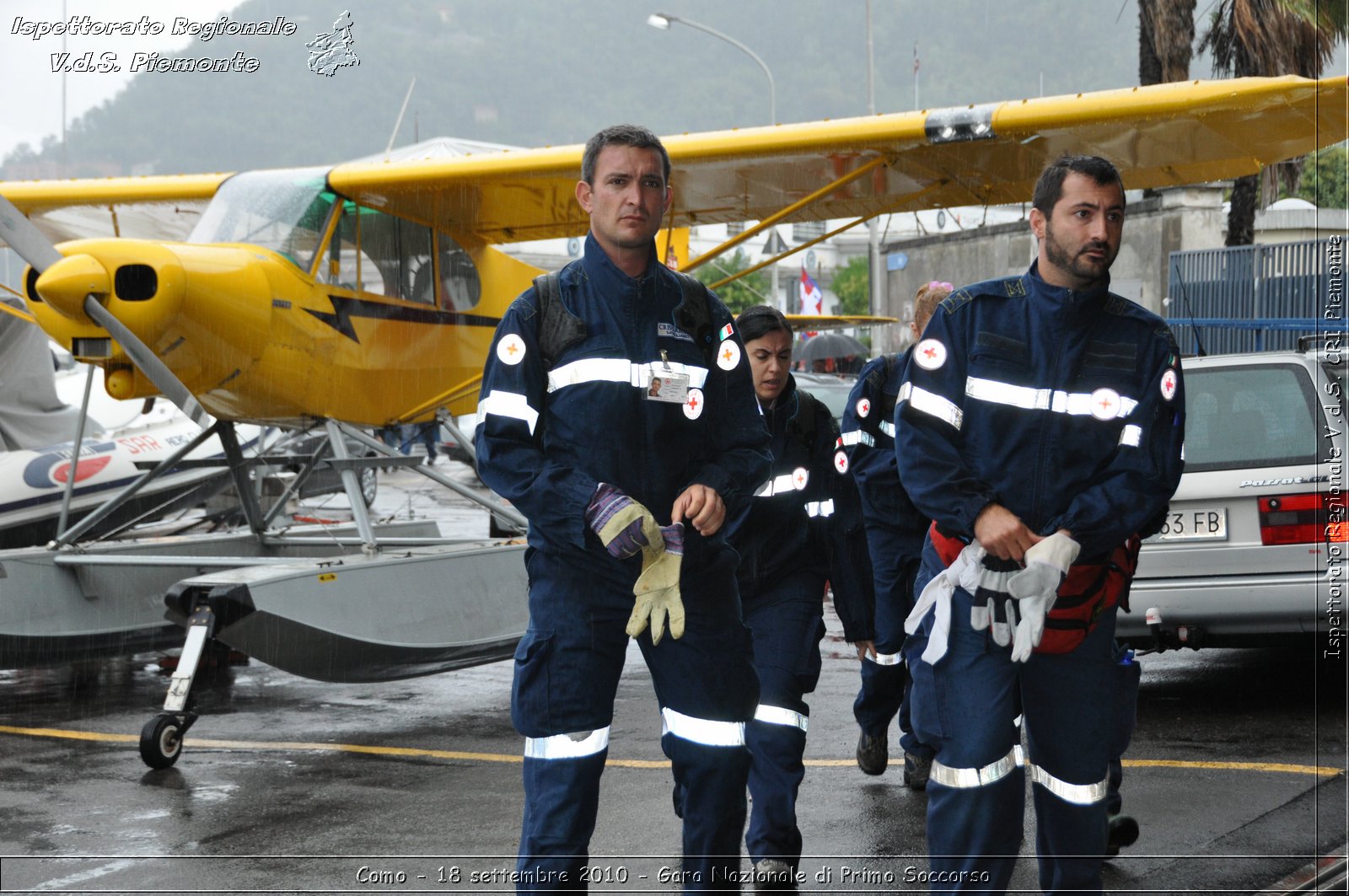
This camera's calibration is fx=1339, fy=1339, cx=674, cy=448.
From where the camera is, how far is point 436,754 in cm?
635

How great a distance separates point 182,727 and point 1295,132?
6.83 m

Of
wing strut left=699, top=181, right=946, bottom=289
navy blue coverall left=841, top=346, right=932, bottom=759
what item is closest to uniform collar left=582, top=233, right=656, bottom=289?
navy blue coverall left=841, top=346, right=932, bottom=759

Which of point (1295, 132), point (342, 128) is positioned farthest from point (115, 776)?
point (342, 128)

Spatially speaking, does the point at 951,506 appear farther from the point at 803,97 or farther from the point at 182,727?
the point at 803,97

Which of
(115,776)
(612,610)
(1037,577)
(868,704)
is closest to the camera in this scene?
(1037,577)

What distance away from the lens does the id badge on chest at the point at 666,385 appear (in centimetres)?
335

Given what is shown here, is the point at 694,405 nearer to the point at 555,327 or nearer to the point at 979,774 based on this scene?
the point at 555,327

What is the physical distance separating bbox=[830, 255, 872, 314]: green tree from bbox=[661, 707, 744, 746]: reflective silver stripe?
204ft

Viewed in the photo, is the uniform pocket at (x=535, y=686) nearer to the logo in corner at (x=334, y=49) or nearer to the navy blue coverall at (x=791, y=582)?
the navy blue coverall at (x=791, y=582)

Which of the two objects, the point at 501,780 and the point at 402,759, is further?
the point at 402,759

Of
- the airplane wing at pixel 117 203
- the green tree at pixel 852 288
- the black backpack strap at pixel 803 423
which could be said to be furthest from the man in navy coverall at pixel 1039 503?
the green tree at pixel 852 288

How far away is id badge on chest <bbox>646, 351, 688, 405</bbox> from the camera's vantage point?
335 centimetres

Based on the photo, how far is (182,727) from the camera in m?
6.00

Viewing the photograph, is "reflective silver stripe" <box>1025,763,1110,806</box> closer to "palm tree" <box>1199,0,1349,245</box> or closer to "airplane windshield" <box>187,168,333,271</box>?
"airplane windshield" <box>187,168,333,271</box>
